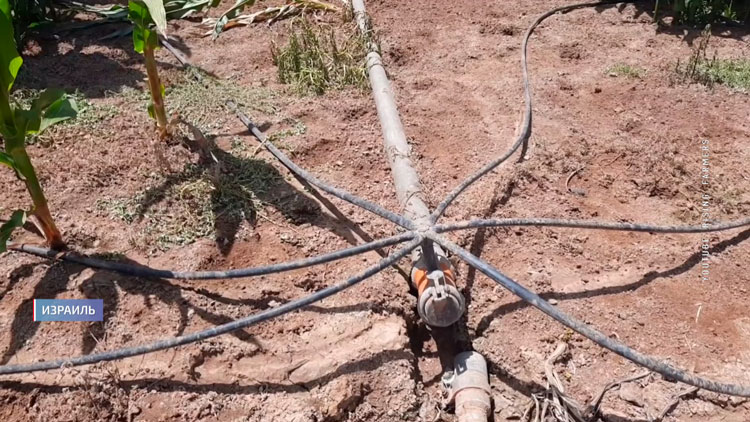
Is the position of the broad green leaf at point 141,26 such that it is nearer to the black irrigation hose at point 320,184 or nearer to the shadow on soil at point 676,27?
the black irrigation hose at point 320,184

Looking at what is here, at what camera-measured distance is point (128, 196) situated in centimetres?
269

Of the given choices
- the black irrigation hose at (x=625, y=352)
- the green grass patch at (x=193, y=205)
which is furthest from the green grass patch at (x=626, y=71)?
the green grass patch at (x=193, y=205)

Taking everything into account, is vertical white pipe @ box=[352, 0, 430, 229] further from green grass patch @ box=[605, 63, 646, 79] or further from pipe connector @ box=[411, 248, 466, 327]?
green grass patch @ box=[605, 63, 646, 79]

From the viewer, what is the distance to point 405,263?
2.48 metres

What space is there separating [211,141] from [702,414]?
253 centimetres

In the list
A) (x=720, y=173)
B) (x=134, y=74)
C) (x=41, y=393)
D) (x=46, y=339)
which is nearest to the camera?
(x=41, y=393)

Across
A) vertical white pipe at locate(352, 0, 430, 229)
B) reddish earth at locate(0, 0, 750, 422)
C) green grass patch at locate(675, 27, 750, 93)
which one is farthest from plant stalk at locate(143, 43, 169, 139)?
green grass patch at locate(675, 27, 750, 93)

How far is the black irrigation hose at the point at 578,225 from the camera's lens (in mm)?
2281

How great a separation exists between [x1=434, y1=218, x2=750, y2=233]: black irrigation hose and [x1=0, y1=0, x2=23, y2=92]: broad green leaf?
5.71 ft

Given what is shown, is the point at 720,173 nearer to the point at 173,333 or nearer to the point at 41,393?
the point at 173,333

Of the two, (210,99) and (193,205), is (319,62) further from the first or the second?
(193,205)

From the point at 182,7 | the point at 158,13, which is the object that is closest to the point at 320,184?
the point at 158,13

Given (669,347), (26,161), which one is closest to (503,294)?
(669,347)

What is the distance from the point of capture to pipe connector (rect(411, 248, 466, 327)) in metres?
2.08
